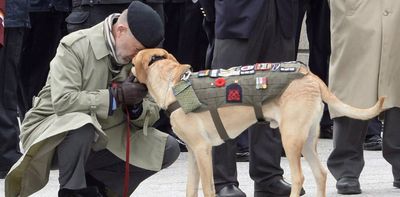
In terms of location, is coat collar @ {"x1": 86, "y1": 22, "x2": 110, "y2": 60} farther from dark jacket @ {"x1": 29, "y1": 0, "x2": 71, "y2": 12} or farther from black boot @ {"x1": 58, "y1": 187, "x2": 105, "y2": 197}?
dark jacket @ {"x1": 29, "y1": 0, "x2": 71, "y2": 12}

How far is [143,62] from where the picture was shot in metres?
5.55

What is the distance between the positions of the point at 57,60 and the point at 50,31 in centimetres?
312

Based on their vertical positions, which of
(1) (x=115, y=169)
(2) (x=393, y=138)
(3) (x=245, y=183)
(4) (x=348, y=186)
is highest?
(1) (x=115, y=169)

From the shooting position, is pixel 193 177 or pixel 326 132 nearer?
pixel 193 177

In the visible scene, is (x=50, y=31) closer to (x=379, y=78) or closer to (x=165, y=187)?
(x=165, y=187)

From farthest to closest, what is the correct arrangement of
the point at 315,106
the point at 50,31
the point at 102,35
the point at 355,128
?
the point at 50,31
the point at 355,128
the point at 102,35
the point at 315,106

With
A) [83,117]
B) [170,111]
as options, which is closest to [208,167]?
[170,111]

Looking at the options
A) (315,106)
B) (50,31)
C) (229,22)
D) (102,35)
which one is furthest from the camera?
(50,31)

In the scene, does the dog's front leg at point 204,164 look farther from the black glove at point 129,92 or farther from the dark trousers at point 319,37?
the dark trousers at point 319,37

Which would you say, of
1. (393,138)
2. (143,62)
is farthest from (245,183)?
(143,62)

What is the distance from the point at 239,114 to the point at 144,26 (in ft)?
2.30

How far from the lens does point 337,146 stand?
7.05m

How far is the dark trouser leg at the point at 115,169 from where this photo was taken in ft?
19.9

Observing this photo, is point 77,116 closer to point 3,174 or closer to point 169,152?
point 169,152
